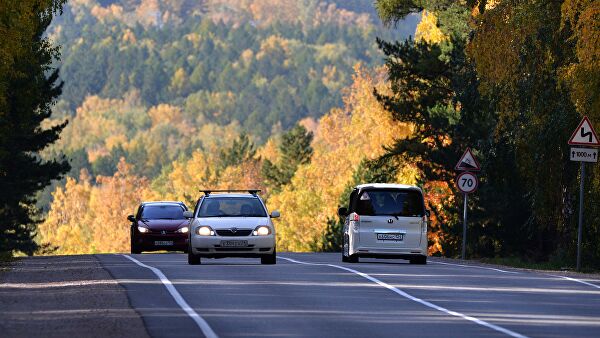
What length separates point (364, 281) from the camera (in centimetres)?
2975

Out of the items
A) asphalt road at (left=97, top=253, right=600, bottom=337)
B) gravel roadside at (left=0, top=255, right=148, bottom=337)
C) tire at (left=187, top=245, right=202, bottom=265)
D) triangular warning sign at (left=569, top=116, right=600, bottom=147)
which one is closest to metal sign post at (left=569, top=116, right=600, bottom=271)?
triangular warning sign at (left=569, top=116, right=600, bottom=147)

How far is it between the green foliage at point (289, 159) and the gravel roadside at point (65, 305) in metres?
151

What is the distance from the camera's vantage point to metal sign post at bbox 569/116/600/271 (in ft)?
116

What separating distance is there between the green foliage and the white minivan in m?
145

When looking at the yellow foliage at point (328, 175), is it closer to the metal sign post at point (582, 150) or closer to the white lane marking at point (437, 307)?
the metal sign post at point (582, 150)

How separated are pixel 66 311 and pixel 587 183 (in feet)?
63.0

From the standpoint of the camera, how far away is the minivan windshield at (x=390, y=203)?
3916 centimetres

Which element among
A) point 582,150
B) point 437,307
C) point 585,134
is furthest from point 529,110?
point 437,307

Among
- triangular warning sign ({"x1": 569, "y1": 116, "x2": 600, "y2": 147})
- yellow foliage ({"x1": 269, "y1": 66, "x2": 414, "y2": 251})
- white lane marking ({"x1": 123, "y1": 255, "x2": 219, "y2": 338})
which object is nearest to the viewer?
white lane marking ({"x1": 123, "y1": 255, "x2": 219, "y2": 338})

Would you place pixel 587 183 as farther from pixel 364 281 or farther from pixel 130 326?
pixel 130 326

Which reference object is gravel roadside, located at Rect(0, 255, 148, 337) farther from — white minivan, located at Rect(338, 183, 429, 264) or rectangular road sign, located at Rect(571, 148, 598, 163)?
rectangular road sign, located at Rect(571, 148, 598, 163)

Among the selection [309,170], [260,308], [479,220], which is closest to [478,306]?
[260,308]

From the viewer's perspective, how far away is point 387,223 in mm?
38906

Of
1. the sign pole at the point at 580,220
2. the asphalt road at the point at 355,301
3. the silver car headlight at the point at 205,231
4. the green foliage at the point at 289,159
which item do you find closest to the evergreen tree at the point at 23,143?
the silver car headlight at the point at 205,231
